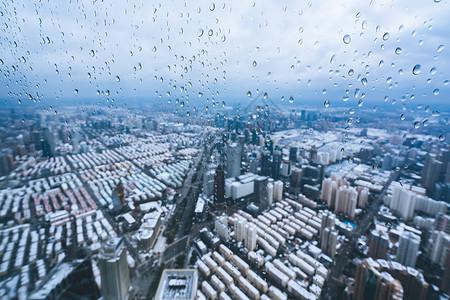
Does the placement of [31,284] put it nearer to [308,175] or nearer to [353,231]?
[353,231]

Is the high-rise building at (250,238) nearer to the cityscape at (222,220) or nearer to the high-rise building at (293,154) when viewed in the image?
the cityscape at (222,220)

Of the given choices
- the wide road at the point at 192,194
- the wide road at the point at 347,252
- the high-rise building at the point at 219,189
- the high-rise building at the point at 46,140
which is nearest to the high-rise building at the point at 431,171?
the wide road at the point at 347,252

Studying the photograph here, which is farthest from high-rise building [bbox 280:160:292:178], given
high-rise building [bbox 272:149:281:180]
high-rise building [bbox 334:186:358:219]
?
high-rise building [bbox 334:186:358:219]

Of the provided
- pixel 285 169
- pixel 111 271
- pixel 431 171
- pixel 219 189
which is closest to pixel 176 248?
pixel 111 271

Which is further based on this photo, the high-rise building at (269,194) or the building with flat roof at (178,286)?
the high-rise building at (269,194)

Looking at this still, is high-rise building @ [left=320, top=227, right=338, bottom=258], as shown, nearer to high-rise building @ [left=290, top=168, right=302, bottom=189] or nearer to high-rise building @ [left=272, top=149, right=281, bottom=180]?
high-rise building @ [left=290, top=168, right=302, bottom=189]

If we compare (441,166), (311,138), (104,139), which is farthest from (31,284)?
(311,138)

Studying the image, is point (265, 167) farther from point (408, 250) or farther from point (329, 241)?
point (408, 250)

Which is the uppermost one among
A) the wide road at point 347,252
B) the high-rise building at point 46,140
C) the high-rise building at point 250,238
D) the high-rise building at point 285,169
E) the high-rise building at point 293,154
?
the high-rise building at point 46,140
